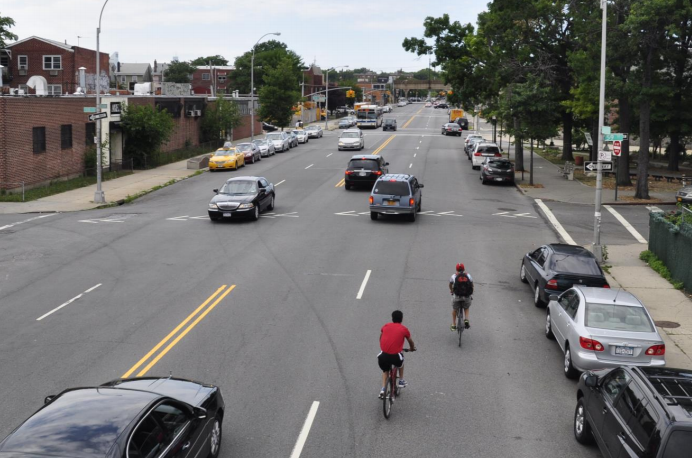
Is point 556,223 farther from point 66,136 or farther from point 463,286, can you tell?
point 66,136

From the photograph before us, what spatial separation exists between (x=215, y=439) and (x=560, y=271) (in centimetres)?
982

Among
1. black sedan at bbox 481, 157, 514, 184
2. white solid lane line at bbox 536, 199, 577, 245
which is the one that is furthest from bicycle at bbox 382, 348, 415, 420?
black sedan at bbox 481, 157, 514, 184

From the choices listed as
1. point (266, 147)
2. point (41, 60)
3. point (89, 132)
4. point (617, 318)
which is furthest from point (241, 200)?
point (41, 60)

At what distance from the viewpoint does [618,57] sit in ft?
108

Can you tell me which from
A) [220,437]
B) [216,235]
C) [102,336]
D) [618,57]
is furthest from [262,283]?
[618,57]

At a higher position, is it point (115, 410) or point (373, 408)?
point (115, 410)

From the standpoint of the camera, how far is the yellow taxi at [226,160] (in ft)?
145

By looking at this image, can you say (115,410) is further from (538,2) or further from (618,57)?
(538,2)

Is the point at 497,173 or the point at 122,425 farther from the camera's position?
the point at 497,173

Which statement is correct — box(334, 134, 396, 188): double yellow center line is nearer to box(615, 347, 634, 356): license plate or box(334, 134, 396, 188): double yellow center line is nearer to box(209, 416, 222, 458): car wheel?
box(615, 347, 634, 356): license plate

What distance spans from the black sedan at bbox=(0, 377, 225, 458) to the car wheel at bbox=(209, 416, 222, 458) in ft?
0.04

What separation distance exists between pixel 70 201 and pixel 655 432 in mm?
29121

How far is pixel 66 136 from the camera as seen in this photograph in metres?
38.1

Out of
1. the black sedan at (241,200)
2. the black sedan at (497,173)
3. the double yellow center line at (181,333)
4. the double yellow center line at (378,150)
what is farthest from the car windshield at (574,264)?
the black sedan at (497,173)
